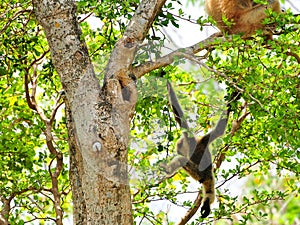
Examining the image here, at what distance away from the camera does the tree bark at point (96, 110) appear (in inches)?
114

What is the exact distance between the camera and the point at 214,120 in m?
4.37

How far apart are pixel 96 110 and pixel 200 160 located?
1.95m

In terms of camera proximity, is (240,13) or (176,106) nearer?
(176,106)

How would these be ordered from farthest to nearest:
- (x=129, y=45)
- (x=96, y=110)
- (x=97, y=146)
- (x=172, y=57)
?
1. (x=172, y=57)
2. (x=129, y=45)
3. (x=96, y=110)
4. (x=97, y=146)

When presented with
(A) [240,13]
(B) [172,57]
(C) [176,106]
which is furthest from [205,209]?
(B) [172,57]

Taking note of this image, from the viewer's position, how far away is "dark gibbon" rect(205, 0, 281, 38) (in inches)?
189

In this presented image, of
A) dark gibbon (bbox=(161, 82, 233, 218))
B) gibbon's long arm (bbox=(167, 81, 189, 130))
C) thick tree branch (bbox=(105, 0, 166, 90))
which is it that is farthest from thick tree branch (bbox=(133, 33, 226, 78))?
dark gibbon (bbox=(161, 82, 233, 218))

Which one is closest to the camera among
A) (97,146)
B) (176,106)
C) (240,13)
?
(97,146)

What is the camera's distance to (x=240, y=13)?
15.9 feet

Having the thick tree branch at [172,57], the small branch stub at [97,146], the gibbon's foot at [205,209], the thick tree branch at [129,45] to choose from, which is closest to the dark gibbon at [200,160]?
the gibbon's foot at [205,209]

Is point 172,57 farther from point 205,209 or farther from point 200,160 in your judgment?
point 205,209

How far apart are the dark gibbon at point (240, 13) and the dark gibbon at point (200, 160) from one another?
93 cm

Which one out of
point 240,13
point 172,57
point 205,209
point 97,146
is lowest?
point 97,146

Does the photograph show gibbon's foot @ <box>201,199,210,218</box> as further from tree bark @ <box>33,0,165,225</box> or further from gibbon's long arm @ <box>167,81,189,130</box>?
tree bark @ <box>33,0,165,225</box>
